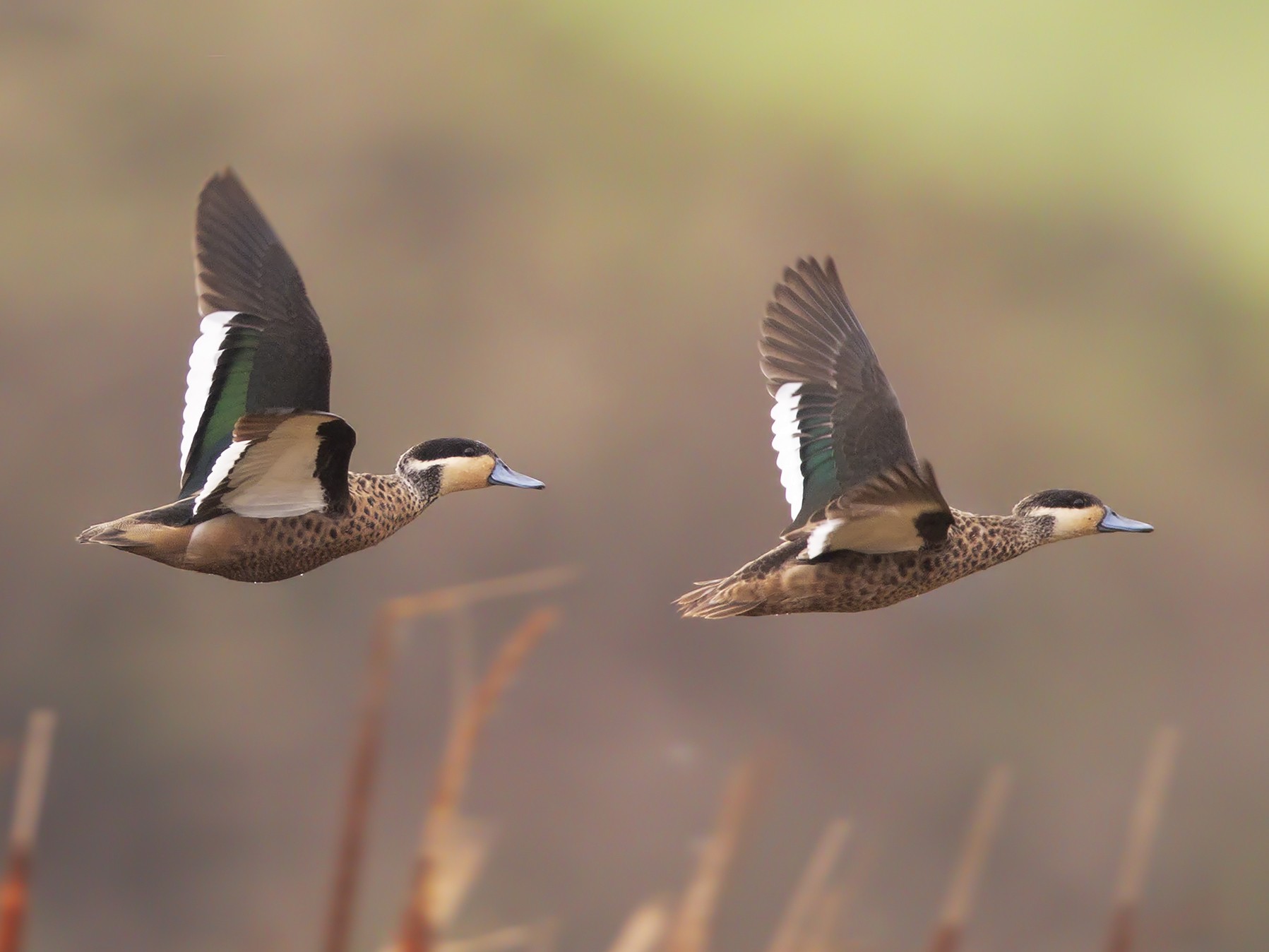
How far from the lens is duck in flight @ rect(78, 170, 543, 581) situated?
3699 mm

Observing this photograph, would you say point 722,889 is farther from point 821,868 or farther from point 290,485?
point 290,485

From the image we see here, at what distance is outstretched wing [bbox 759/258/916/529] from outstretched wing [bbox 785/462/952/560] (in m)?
0.20

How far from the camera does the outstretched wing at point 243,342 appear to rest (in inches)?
158

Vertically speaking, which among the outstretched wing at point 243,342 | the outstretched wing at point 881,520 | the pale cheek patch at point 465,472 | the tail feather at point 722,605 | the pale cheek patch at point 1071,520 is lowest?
the tail feather at point 722,605

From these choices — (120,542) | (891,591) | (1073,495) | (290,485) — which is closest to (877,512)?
(891,591)

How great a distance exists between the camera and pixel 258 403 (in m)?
4.03

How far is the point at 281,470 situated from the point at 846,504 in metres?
1.36

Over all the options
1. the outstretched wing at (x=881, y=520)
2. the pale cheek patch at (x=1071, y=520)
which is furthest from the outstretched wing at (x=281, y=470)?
the pale cheek patch at (x=1071, y=520)

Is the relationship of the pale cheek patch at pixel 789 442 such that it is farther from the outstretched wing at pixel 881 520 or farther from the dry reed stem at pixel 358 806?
the dry reed stem at pixel 358 806

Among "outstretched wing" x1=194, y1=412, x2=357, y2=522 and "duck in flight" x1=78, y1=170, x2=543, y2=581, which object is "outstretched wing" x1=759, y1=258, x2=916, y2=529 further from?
"outstretched wing" x1=194, y1=412, x2=357, y2=522

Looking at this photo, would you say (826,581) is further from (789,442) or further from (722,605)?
(789,442)

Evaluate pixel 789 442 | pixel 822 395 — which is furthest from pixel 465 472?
pixel 822 395

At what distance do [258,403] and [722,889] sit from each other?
7.48 feet

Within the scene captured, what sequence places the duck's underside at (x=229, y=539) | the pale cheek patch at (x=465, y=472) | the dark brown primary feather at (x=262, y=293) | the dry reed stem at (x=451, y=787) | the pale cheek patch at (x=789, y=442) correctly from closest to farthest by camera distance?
1. the dry reed stem at (x=451, y=787)
2. the duck's underside at (x=229, y=539)
3. the dark brown primary feather at (x=262, y=293)
4. the pale cheek patch at (x=789, y=442)
5. the pale cheek patch at (x=465, y=472)
